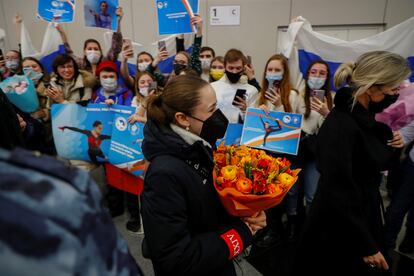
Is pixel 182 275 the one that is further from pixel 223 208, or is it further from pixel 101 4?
pixel 101 4

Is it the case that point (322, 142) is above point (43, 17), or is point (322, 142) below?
below

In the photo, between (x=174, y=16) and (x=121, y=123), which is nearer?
(x=121, y=123)

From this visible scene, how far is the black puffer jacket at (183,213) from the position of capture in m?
0.95

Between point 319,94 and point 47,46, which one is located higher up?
point 47,46

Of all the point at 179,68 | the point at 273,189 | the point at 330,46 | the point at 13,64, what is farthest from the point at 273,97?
the point at 13,64

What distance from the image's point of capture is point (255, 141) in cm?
A: 228

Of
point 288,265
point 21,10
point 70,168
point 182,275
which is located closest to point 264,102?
point 288,265

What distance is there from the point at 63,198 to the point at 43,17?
3.33 metres

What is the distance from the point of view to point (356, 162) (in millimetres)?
1386

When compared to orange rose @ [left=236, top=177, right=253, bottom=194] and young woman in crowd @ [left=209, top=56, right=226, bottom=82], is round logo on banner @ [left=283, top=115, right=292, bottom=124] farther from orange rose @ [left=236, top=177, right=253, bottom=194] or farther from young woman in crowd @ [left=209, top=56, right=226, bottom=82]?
orange rose @ [left=236, top=177, right=253, bottom=194]

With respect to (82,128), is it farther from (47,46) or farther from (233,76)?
(47,46)

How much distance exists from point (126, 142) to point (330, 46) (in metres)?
2.37

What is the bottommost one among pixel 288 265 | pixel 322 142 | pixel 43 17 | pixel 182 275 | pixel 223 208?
pixel 288 265

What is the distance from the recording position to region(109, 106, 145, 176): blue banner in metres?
2.35
